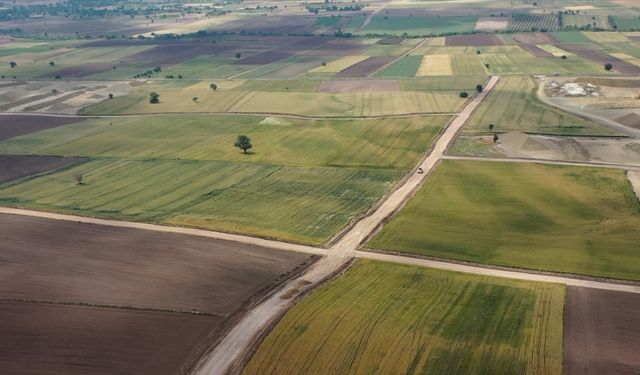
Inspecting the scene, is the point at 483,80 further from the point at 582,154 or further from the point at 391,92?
the point at 582,154

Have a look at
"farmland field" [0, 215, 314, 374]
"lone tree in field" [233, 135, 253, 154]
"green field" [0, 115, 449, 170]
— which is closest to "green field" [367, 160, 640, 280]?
"green field" [0, 115, 449, 170]

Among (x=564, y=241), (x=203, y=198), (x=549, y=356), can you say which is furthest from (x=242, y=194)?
(x=549, y=356)

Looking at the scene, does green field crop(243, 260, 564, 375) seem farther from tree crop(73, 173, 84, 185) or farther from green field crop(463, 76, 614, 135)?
green field crop(463, 76, 614, 135)

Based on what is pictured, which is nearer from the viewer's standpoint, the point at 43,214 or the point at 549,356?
the point at 549,356

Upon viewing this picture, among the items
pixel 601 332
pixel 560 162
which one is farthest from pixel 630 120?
pixel 601 332

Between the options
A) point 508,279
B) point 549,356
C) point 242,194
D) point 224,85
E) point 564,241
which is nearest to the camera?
point 549,356

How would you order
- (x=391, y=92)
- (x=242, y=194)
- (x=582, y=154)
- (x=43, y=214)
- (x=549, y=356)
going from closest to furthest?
(x=549, y=356)
(x=43, y=214)
(x=242, y=194)
(x=582, y=154)
(x=391, y=92)

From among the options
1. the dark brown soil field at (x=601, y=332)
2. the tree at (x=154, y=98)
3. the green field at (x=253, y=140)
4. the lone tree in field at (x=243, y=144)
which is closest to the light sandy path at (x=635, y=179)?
the dark brown soil field at (x=601, y=332)
